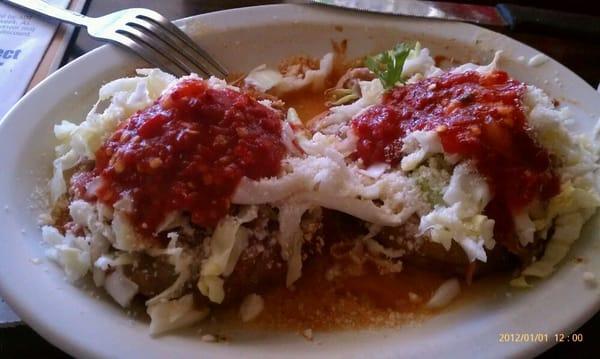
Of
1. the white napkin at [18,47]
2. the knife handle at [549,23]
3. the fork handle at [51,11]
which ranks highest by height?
the knife handle at [549,23]

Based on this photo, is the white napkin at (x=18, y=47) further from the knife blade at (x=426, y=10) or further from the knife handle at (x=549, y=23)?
the knife handle at (x=549, y=23)

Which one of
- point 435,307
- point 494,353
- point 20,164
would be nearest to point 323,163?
point 435,307

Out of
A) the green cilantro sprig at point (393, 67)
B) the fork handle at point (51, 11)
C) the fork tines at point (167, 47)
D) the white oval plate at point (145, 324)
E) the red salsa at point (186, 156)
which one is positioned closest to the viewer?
the white oval plate at point (145, 324)

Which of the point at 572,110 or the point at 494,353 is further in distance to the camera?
the point at 572,110

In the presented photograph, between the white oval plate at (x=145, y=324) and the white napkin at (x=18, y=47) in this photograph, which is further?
the white napkin at (x=18, y=47)

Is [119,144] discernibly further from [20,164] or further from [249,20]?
[249,20]

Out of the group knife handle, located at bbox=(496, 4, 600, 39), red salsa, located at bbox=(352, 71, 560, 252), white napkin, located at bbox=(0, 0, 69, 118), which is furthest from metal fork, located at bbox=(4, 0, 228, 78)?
knife handle, located at bbox=(496, 4, 600, 39)

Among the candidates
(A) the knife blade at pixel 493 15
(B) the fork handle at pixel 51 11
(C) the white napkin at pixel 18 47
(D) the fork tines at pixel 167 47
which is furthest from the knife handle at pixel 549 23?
(C) the white napkin at pixel 18 47
